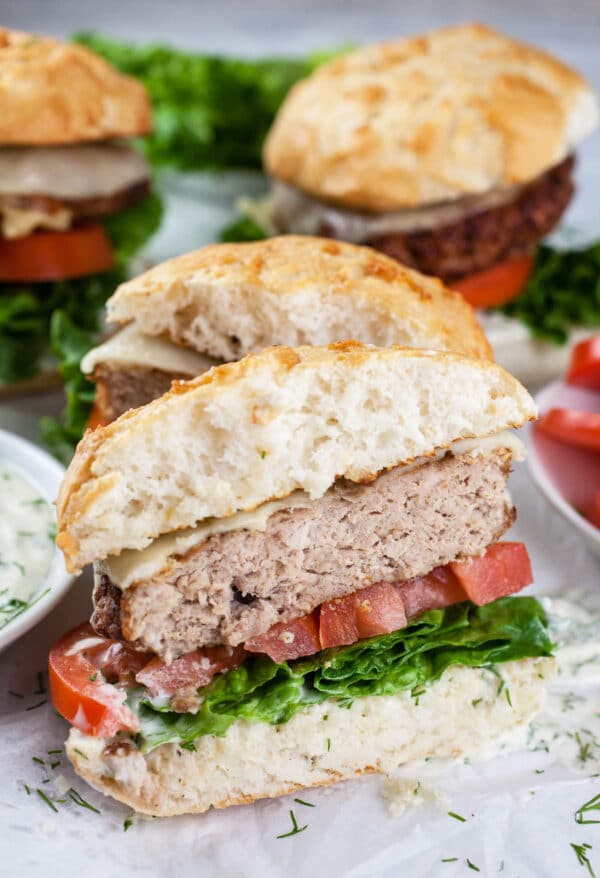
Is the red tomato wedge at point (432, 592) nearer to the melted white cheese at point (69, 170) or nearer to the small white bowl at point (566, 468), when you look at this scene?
the small white bowl at point (566, 468)

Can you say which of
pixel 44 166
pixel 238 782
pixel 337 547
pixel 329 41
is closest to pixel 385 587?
pixel 337 547

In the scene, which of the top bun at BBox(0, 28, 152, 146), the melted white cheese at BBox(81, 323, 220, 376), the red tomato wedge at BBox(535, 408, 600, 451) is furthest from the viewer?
the top bun at BBox(0, 28, 152, 146)

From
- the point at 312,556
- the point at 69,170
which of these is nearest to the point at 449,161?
the point at 69,170

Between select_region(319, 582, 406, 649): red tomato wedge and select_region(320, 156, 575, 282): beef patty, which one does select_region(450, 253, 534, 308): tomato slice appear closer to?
select_region(320, 156, 575, 282): beef patty

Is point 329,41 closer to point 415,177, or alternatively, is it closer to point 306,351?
point 415,177

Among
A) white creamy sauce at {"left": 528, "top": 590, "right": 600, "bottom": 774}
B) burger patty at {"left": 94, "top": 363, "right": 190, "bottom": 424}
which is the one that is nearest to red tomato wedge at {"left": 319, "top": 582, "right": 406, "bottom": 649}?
white creamy sauce at {"left": 528, "top": 590, "right": 600, "bottom": 774}

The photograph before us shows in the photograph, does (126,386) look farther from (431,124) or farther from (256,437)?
(431,124)

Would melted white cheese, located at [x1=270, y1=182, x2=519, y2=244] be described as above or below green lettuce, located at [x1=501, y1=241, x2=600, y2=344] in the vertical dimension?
above
